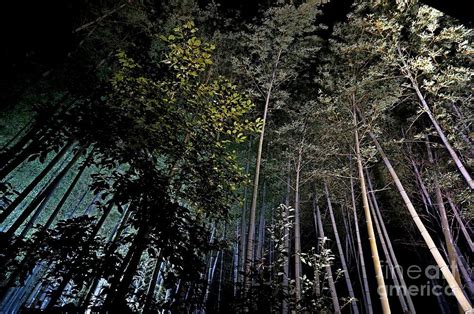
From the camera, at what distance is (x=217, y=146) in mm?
2482

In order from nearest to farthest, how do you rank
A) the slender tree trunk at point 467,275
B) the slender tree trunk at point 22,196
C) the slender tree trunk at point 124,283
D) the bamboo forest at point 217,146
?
the slender tree trunk at point 124,283, the bamboo forest at point 217,146, the slender tree trunk at point 22,196, the slender tree trunk at point 467,275

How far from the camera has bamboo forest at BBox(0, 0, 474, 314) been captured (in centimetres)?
191

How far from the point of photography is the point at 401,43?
17.6 feet

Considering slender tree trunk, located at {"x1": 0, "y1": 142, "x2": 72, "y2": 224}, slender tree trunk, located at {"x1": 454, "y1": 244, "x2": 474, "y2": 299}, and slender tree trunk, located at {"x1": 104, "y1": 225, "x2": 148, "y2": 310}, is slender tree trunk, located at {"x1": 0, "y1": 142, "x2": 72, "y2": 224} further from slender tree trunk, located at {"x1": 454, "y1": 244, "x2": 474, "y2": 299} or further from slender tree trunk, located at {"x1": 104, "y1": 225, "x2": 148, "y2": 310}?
slender tree trunk, located at {"x1": 454, "y1": 244, "x2": 474, "y2": 299}

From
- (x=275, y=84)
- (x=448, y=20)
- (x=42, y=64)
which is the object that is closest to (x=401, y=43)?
(x=448, y=20)

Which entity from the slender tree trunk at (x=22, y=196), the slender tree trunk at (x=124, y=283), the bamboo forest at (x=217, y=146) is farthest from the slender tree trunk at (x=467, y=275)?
the slender tree trunk at (x=22, y=196)

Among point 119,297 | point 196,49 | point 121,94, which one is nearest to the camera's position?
point 119,297

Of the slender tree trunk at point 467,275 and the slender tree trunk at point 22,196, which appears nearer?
the slender tree trunk at point 22,196

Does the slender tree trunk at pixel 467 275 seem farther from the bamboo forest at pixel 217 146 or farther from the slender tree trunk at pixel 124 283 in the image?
the slender tree trunk at pixel 124 283

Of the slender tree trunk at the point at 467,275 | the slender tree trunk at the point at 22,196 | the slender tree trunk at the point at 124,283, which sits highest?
the slender tree trunk at the point at 467,275

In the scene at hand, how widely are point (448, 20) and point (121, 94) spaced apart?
22.0 feet

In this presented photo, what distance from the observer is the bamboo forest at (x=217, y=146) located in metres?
1.91

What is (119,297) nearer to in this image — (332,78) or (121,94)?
(121,94)

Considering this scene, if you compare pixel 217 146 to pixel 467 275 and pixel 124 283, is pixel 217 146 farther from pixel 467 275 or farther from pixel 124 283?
pixel 467 275
